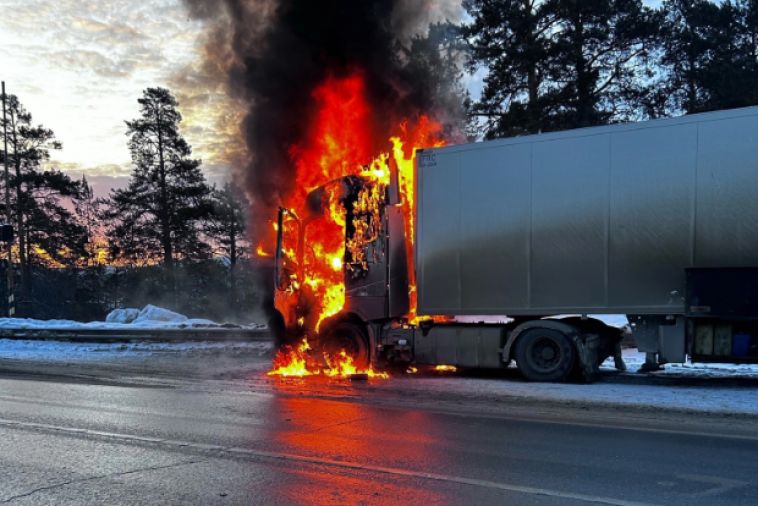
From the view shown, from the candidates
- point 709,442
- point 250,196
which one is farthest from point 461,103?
point 709,442

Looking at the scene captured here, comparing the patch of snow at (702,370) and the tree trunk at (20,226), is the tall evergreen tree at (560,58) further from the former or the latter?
the tree trunk at (20,226)

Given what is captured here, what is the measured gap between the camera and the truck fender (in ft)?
35.4

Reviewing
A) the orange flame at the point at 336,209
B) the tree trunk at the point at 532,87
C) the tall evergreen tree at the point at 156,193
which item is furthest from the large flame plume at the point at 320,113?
the tall evergreen tree at the point at 156,193

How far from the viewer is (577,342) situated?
423 inches

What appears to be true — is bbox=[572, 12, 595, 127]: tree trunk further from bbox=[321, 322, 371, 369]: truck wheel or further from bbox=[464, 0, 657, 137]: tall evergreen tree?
bbox=[321, 322, 371, 369]: truck wheel

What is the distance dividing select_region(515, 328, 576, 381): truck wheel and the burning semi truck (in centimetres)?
2

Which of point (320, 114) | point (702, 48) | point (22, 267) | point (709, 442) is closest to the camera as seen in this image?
point (709, 442)

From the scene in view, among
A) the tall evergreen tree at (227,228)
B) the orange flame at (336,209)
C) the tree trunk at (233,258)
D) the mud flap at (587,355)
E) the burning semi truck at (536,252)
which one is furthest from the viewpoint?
the tree trunk at (233,258)

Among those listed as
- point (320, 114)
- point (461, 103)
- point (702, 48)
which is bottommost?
point (320, 114)

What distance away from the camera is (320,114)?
15.1 m

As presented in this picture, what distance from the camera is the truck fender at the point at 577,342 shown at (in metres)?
10.8

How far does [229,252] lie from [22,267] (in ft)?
45.0

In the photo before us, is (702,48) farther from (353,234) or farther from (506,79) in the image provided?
Result: (353,234)

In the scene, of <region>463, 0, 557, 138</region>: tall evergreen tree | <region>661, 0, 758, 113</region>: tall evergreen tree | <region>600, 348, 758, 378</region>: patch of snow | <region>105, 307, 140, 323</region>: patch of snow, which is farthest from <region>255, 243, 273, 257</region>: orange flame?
<region>661, 0, 758, 113</region>: tall evergreen tree
